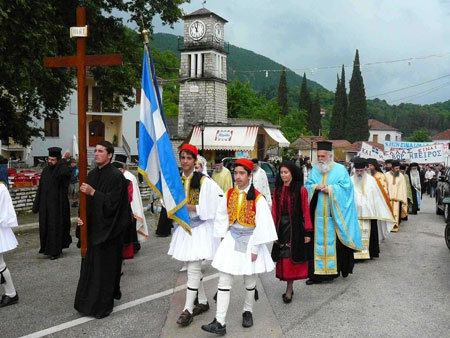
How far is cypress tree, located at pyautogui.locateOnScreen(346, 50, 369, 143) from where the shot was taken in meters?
89.3

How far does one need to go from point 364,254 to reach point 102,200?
5050 mm

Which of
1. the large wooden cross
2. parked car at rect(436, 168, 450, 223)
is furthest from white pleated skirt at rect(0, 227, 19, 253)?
parked car at rect(436, 168, 450, 223)

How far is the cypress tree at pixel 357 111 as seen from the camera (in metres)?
89.3

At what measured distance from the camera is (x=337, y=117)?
93.8 meters

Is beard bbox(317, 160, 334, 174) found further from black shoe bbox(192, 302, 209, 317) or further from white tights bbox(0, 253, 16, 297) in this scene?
white tights bbox(0, 253, 16, 297)

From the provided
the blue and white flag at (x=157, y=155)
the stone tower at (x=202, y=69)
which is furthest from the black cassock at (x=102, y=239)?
the stone tower at (x=202, y=69)

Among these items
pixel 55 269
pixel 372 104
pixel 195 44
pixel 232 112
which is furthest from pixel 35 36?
pixel 372 104

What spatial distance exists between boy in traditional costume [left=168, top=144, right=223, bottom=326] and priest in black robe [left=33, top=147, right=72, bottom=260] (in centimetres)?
387

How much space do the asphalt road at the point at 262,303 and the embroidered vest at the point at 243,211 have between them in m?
1.14

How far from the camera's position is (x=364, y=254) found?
8.63 m

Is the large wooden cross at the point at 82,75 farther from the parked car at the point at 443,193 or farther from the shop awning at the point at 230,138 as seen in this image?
the shop awning at the point at 230,138

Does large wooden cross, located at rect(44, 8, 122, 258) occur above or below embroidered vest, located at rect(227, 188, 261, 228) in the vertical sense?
above

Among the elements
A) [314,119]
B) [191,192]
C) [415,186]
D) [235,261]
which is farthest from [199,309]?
[314,119]

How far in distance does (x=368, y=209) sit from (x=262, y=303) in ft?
11.5
